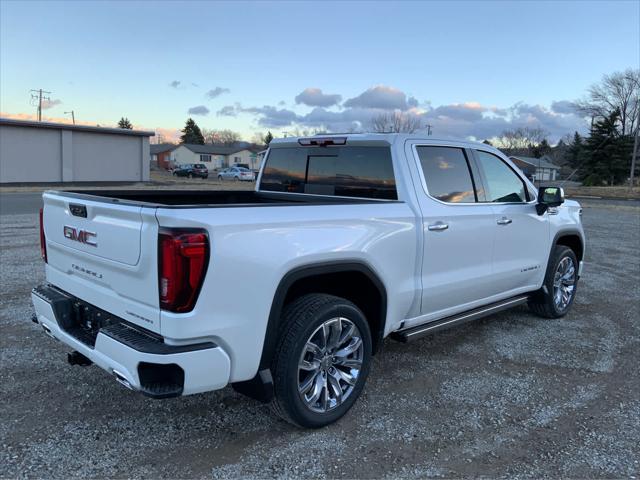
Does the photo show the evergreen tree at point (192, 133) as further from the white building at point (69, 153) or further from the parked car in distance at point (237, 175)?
the white building at point (69, 153)

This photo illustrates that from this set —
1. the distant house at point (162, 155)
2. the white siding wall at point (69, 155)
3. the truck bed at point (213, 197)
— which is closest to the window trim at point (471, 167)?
the truck bed at point (213, 197)

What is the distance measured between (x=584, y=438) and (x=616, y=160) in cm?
6394

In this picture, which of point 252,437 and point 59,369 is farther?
point 59,369

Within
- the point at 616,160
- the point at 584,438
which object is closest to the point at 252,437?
the point at 584,438

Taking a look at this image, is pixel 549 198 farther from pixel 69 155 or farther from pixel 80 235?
pixel 69 155

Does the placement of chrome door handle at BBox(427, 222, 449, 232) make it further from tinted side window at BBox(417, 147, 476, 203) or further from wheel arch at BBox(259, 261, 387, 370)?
wheel arch at BBox(259, 261, 387, 370)

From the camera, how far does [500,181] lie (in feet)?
16.3

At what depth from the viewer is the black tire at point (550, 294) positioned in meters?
5.70

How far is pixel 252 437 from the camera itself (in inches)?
130

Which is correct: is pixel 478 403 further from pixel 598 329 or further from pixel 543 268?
pixel 598 329

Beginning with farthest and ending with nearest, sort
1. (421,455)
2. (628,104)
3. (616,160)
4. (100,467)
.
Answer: (628,104), (616,160), (421,455), (100,467)

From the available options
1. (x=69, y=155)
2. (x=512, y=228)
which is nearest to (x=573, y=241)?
(x=512, y=228)

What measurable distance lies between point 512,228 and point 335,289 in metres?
2.08

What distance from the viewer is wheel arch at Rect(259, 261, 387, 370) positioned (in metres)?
3.02
